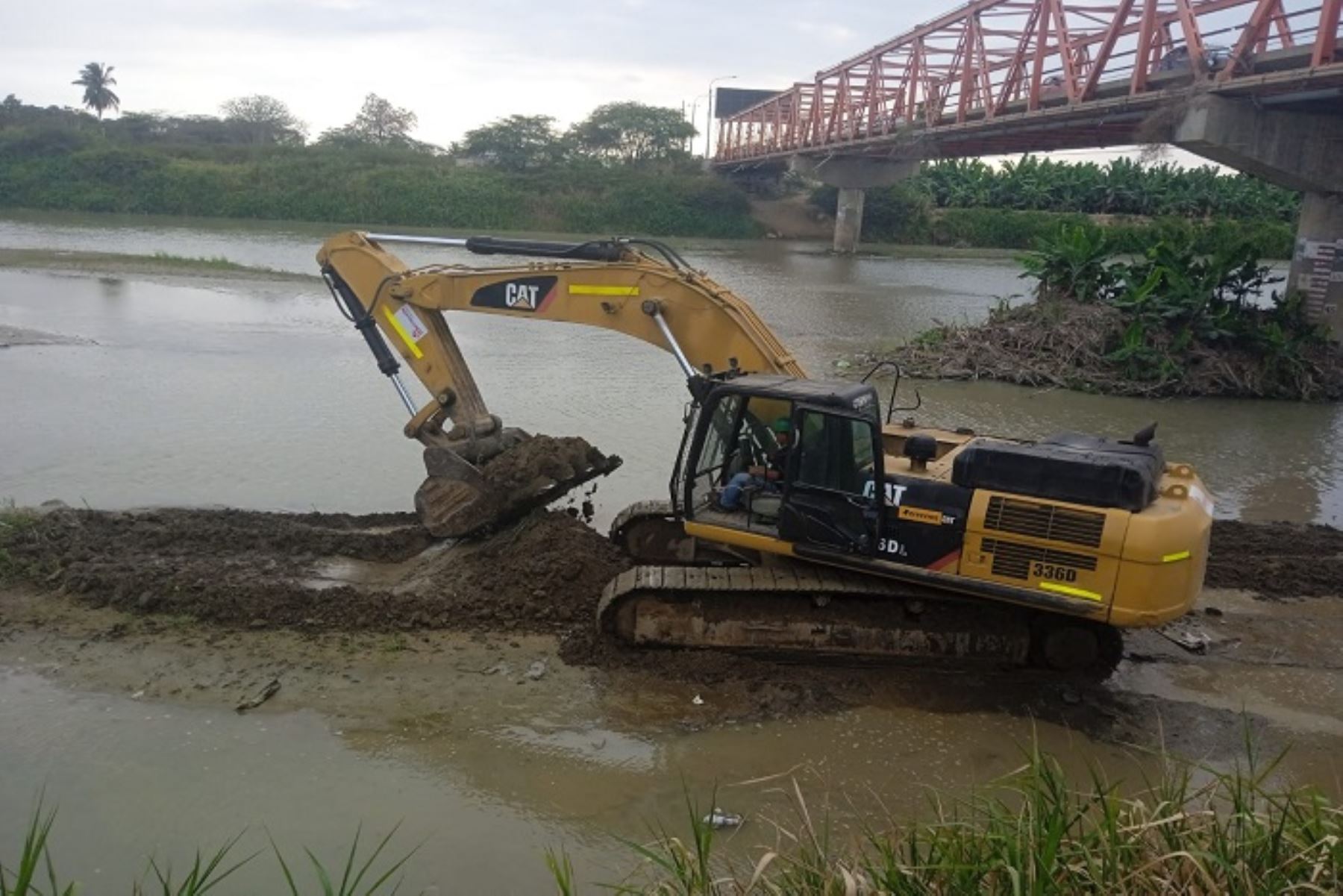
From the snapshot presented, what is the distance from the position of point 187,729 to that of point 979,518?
4.35 metres

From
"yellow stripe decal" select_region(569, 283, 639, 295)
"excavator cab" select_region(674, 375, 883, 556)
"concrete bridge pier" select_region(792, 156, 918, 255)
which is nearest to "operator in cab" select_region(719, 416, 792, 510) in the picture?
"excavator cab" select_region(674, 375, 883, 556)

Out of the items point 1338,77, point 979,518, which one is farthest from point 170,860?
point 1338,77

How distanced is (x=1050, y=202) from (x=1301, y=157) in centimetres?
3824

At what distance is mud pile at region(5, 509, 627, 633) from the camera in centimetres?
715

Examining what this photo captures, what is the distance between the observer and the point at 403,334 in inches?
329

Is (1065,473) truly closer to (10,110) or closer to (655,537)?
(655,537)

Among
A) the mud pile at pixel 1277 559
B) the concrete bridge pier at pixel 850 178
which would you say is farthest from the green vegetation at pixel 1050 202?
the mud pile at pixel 1277 559

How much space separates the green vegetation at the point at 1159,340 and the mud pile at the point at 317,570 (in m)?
10.9

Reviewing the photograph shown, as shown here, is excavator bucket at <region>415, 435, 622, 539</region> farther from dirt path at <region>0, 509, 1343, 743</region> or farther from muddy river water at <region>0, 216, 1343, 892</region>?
muddy river water at <region>0, 216, 1343, 892</region>

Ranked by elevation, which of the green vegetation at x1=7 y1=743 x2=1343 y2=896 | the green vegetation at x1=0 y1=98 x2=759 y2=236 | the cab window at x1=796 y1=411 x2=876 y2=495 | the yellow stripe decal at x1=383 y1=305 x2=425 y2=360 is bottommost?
the green vegetation at x1=7 y1=743 x2=1343 y2=896

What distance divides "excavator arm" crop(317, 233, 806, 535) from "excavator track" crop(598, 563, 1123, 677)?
4.73 ft

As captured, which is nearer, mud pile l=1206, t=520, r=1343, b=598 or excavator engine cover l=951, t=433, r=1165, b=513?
excavator engine cover l=951, t=433, r=1165, b=513

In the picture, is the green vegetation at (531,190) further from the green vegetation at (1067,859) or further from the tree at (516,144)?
the green vegetation at (1067,859)

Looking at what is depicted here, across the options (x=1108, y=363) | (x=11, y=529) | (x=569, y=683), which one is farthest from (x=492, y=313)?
(x=1108, y=363)
